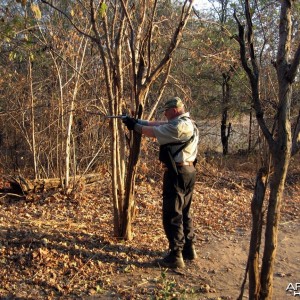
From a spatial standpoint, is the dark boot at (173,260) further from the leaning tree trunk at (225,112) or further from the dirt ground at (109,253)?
the leaning tree trunk at (225,112)

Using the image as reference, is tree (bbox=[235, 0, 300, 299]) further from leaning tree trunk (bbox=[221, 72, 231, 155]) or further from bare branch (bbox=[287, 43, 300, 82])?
leaning tree trunk (bbox=[221, 72, 231, 155])

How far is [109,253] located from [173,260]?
0.83 meters

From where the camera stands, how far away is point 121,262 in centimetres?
477

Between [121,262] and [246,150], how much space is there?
12.0m

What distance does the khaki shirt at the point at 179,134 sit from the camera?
14.6 feet

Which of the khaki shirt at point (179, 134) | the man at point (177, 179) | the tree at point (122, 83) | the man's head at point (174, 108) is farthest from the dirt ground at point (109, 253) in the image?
the man's head at point (174, 108)

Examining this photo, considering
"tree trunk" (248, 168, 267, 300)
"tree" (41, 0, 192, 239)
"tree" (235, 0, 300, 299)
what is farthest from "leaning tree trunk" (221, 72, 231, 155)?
"tree trunk" (248, 168, 267, 300)

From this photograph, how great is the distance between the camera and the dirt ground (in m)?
4.19

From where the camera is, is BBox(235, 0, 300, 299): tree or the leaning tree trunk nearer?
BBox(235, 0, 300, 299): tree

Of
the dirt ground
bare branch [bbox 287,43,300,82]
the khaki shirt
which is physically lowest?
the dirt ground

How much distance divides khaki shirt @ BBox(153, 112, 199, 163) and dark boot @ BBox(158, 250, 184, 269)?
1104 millimetres

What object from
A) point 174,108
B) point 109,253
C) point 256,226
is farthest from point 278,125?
point 109,253

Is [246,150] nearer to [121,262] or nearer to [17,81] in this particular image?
[17,81]

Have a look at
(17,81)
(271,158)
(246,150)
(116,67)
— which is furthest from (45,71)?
(246,150)
